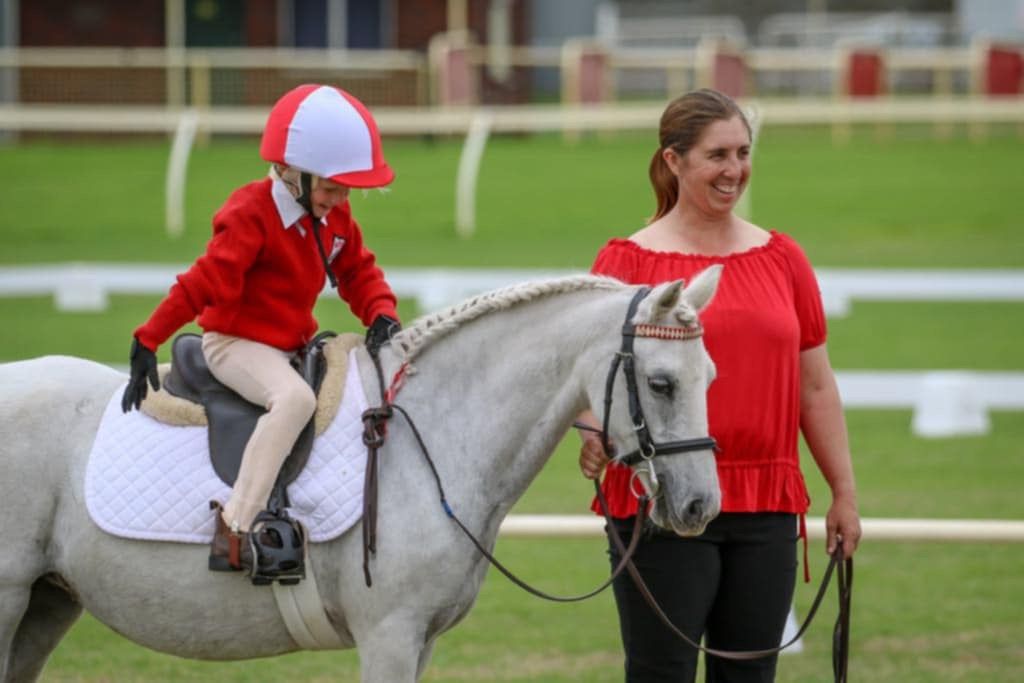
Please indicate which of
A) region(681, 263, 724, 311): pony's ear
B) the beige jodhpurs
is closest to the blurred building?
the beige jodhpurs

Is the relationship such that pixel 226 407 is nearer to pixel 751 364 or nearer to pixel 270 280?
pixel 270 280

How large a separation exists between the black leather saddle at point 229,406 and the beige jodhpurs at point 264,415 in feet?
0.14

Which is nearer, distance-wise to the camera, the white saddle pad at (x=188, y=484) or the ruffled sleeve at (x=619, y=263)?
the white saddle pad at (x=188, y=484)

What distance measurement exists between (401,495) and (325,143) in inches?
37.5

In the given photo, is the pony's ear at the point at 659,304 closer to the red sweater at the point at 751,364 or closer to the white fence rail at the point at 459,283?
the red sweater at the point at 751,364

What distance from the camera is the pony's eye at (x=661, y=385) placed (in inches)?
157

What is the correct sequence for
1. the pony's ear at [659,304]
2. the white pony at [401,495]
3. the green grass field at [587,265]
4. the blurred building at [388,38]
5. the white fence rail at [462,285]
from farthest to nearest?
the blurred building at [388,38] < the white fence rail at [462,285] < the green grass field at [587,265] < the white pony at [401,495] < the pony's ear at [659,304]

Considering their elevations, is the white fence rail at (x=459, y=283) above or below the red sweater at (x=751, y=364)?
below

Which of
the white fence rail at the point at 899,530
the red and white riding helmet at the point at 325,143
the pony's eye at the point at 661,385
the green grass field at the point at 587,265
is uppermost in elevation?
the red and white riding helmet at the point at 325,143

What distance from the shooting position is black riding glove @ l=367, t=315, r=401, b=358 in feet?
14.8

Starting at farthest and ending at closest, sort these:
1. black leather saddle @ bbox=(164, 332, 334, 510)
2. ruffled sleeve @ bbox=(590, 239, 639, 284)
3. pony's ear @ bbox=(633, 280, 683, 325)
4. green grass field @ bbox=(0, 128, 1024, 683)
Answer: green grass field @ bbox=(0, 128, 1024, 683)
ruffled sleeve @ bbox=(590, 239, 639, 284)
black leather saddle @ bbox=(164, 332, 334, 510)
pony's ear @ bbox=(633, 280, 683, 325)

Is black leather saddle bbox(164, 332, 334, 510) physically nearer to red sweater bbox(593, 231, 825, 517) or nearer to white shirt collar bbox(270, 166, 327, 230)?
white shirt collar bbox(270, 166, 327, 230)

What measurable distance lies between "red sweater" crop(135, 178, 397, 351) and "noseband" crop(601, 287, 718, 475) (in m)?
0.86

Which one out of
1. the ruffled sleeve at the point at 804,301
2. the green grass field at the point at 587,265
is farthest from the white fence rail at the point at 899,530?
the ruffled sleeve at the point at 804,301
